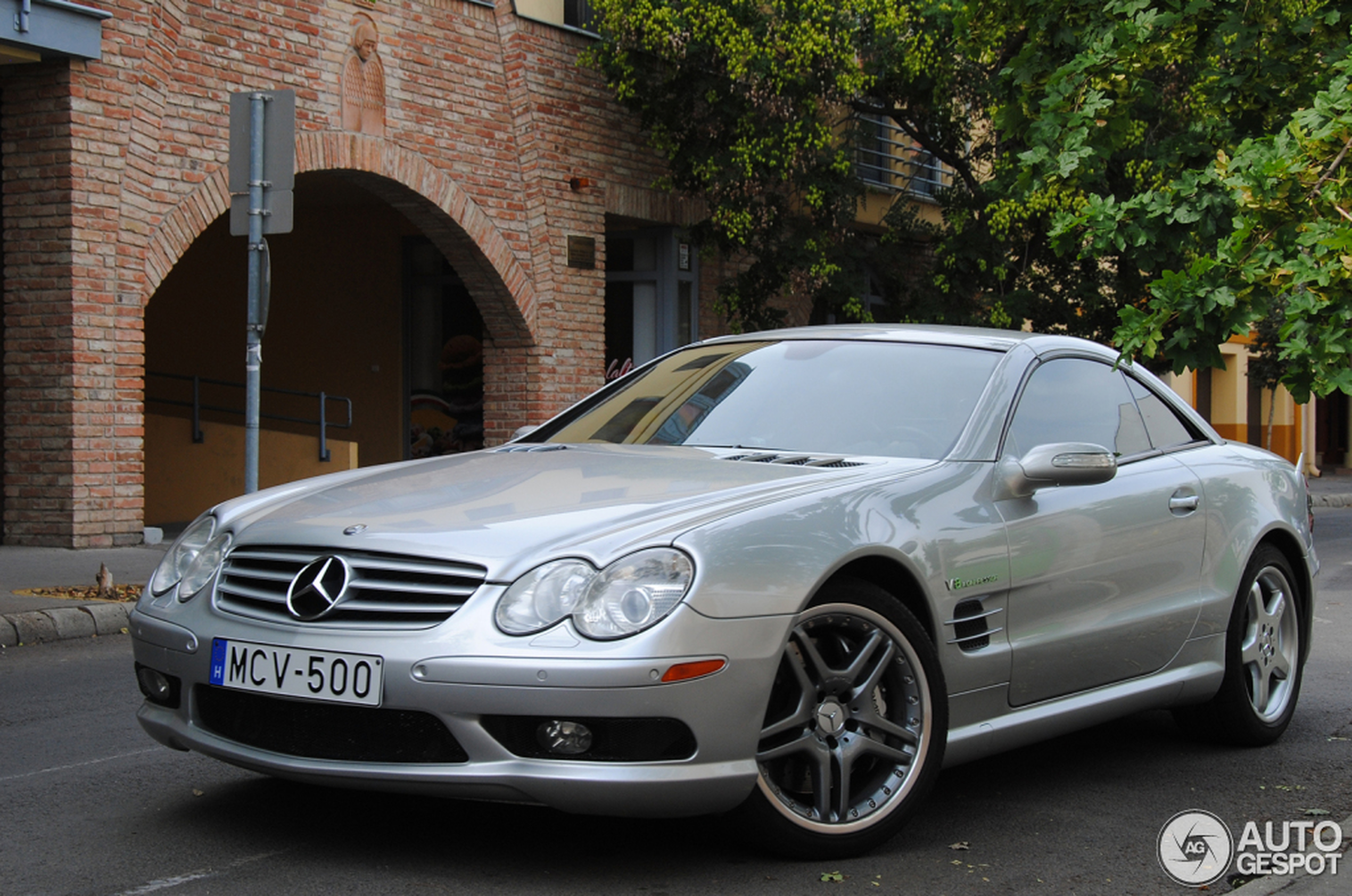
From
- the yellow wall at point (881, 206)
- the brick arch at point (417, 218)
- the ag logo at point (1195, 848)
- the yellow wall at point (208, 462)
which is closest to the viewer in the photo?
the ag logo at point (1195, 848)

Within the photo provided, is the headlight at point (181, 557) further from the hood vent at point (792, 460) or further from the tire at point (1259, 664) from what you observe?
the tire at point (1259, 664)

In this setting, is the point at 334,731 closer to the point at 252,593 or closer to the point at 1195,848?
the point at 252,593

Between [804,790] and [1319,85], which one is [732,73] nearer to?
[1319,85]

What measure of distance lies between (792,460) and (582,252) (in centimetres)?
1304

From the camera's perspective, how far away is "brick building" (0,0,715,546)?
12.1 m

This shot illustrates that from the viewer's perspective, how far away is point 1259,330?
108ft

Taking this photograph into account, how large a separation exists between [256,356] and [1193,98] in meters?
11.7

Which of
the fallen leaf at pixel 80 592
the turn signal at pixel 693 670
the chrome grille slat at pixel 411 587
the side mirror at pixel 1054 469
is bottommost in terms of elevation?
the fallen leaf at pixel 80 592

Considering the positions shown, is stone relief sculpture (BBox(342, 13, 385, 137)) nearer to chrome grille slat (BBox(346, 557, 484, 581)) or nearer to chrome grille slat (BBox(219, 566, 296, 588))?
chrome grille slat (BBox(219, 566, 296, 588))

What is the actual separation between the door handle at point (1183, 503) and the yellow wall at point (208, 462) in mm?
10781

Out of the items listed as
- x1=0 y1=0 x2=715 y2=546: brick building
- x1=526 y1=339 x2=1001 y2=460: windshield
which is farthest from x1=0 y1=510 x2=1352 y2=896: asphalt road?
x1=0 y1=0 x2=715 y2=546: brick building

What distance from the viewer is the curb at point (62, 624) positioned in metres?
8.33

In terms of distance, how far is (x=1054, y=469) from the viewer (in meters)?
4.54

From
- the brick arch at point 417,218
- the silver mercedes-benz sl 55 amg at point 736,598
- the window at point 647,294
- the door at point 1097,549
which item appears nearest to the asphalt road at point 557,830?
the silver mercedes-benz sl 55 amg at point 736,598
